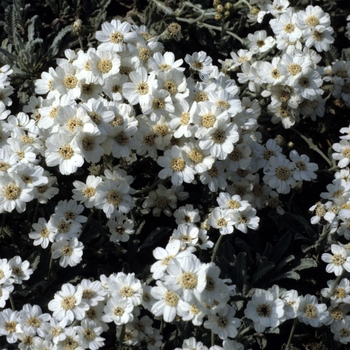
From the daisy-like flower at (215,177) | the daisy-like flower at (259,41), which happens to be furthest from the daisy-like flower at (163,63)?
the daisy-like flower at (259,41)

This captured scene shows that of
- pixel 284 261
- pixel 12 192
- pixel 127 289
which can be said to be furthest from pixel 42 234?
pixel 284 261

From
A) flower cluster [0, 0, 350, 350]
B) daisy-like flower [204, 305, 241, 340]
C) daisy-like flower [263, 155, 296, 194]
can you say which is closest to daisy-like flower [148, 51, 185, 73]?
flower cluster [0, 0, 350, 350]

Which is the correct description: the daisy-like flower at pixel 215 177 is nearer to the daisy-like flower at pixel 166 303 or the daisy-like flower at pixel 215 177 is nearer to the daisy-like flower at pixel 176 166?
the daisy-like flower at pixel 176 166

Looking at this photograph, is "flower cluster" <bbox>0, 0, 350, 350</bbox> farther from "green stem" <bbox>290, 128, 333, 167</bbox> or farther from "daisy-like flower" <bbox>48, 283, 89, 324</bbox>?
"green stem" <bbox>290, 128, 333, 167</bbox>

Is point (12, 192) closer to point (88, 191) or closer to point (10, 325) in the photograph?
point (88, 191)

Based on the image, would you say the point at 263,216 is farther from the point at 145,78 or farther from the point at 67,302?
the point at 67,302
